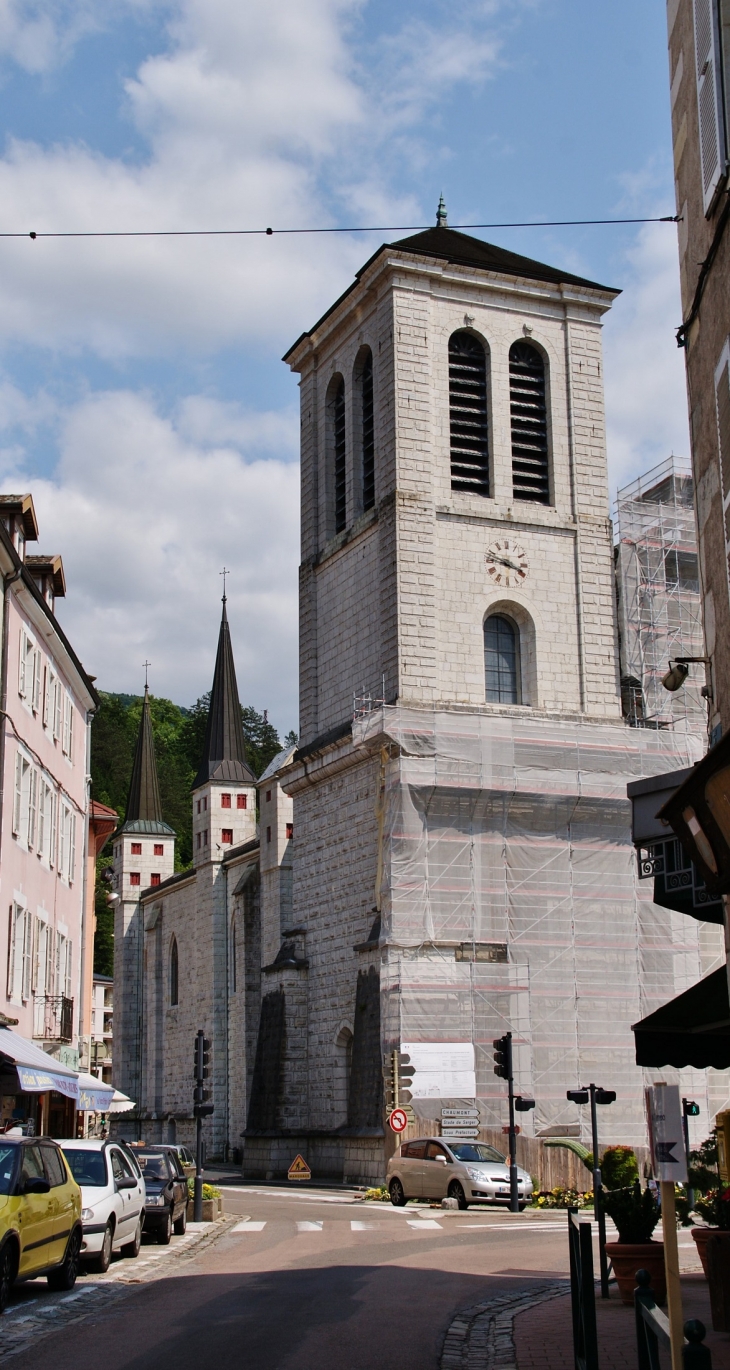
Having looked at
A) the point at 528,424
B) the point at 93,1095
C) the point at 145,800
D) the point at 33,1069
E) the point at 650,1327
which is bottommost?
the point at 650,1327

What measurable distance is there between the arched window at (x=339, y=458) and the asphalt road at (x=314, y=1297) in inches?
967

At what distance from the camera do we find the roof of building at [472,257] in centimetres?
4159

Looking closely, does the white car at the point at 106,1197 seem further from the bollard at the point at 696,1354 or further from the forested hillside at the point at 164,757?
the forested hillside at the point at 164,757

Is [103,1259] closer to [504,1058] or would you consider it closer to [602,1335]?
[602,1335]

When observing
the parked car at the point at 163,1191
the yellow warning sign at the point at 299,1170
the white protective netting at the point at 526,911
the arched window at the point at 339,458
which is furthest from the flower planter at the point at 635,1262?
the arched window at the point at 339,458

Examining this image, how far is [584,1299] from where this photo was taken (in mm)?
8133

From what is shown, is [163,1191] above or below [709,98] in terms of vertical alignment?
below

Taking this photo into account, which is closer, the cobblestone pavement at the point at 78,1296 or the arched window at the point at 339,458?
the cobblestone pavement at the point at 78,1296

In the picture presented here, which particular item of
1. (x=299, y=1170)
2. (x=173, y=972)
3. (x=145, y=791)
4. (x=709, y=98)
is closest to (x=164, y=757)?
(x=145, y=791)

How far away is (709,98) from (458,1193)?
20932 mm

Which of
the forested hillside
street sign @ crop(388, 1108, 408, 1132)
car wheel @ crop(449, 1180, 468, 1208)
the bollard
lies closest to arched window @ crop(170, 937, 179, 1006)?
the forested hillside

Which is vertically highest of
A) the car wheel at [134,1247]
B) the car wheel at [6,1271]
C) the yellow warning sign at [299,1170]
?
the car wheel at [6,1271]

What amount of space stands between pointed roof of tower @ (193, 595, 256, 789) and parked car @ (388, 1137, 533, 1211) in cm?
4020

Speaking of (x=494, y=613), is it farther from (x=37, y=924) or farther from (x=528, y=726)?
(x=37, y=924)
